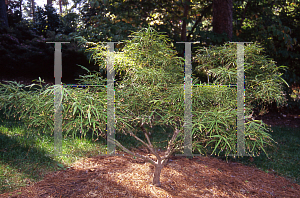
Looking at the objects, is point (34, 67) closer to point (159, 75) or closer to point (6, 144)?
point (6, 144)

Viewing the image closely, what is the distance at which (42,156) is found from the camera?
3.68m

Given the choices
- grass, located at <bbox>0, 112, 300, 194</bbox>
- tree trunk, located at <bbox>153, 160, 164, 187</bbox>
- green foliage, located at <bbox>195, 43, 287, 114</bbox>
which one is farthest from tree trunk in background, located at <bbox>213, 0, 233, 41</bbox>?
tree trunk, located at <bbox>153, 160, 164, 187</bbox>

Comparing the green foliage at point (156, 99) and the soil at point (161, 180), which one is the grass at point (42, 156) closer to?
the soil at point (161, 180)

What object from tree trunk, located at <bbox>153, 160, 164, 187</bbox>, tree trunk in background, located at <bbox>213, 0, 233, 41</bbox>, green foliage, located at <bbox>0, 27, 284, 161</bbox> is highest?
tree trunk in background, located at <bbox>213, 0, 233, 41</bbox>

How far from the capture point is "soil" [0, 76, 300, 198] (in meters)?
2.68

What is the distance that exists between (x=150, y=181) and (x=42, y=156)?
6.35ft

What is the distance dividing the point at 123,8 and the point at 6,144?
16.4 feet

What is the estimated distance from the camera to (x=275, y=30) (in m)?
5.49

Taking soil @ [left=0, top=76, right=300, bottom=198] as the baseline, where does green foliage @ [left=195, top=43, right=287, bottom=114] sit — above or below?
above

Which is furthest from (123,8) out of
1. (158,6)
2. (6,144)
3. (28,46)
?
(6,144)

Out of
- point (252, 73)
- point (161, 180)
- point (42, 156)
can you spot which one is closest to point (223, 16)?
point (252, 73)

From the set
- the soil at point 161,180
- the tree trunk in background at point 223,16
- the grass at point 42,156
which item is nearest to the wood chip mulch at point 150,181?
the soil at point 161,180

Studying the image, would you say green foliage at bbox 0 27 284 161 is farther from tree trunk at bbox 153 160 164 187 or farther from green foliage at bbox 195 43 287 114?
tree trunk at bbox 153 160 164 187

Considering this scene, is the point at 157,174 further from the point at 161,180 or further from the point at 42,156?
the point at 42,156
